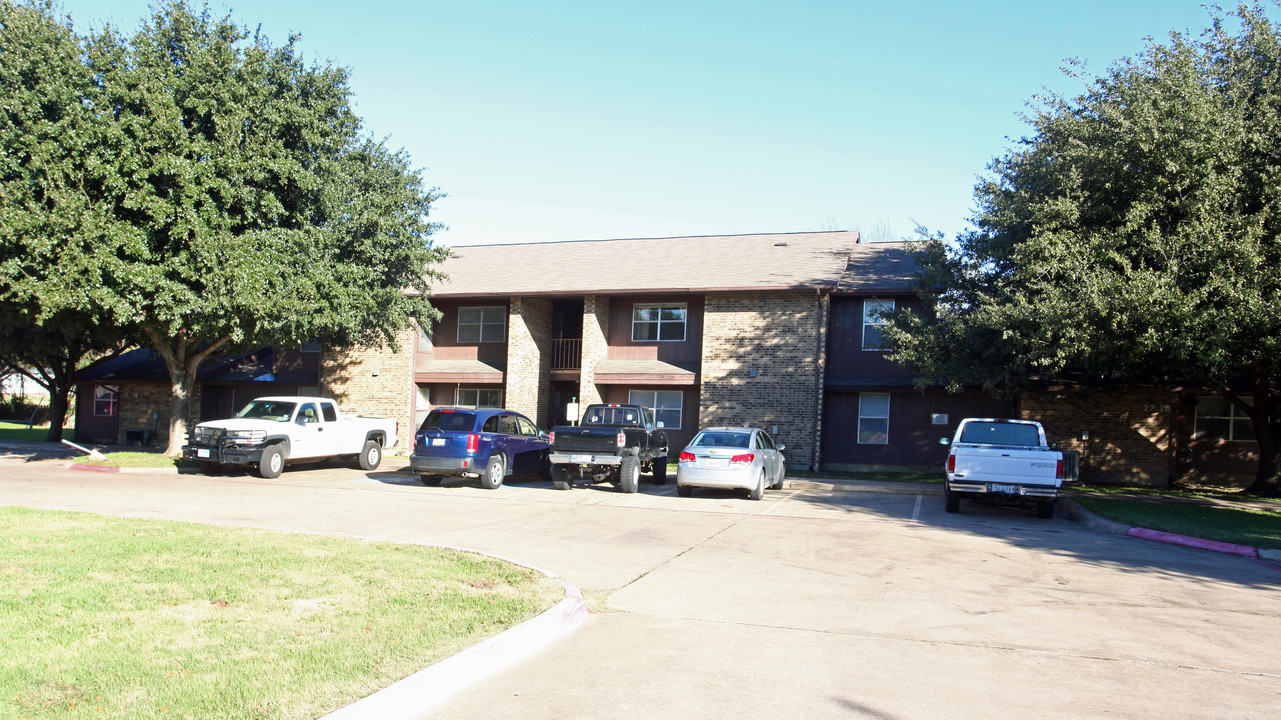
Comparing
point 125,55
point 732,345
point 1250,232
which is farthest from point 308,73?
point 1250,232

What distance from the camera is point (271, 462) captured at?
19500mm

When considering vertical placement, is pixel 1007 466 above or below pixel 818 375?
below

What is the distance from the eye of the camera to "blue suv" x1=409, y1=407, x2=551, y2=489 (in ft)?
59.7

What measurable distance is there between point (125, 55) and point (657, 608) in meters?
18.3

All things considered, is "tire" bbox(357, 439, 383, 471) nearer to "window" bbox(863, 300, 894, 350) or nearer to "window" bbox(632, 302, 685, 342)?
"window" bbox(632, 302, 685, 342)

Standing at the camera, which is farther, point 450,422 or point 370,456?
point 370,456

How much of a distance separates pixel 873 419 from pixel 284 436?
15402 millimetres

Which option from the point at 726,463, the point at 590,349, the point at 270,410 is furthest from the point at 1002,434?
the point at 270,410

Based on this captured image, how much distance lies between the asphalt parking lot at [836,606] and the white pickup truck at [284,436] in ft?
9.78

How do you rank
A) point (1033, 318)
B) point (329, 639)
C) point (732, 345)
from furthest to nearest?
point (732, 345)
point (1033, 318)
point (329, 639)

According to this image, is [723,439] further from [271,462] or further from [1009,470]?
[271,462]

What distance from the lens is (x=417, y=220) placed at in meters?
23.0

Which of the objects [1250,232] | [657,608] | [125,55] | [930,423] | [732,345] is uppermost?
[125,55]

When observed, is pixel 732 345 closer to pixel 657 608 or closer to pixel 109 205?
pixel 109 205
